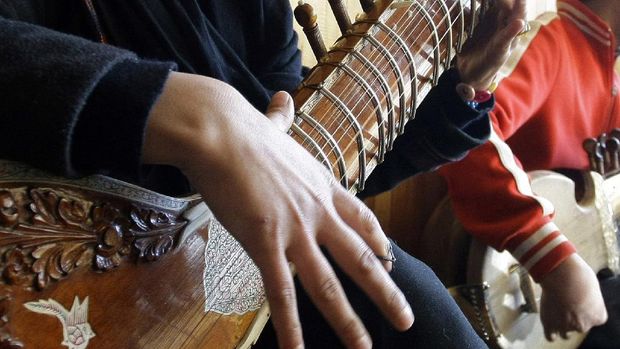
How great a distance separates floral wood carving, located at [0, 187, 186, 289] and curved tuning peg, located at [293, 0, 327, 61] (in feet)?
0.92

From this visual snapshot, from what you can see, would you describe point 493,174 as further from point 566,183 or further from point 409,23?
point 409,23

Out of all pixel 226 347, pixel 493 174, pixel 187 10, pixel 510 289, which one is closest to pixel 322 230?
pixel 226 347

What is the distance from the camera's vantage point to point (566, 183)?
1.22 metres

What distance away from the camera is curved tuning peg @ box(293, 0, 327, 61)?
0.61 m

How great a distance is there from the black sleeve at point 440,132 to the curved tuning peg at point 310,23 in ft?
0.71

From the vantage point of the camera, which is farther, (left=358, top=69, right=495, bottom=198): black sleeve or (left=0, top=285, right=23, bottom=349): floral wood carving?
(left=358, top=69, right=495, bottom=198): black sleeve

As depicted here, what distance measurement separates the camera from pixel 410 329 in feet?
1.95

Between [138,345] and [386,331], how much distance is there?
28cm

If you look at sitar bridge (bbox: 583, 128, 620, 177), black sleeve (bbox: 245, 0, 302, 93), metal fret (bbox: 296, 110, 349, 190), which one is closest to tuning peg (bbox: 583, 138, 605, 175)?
sitar bridge (bbox: 583, 128, 620, 177)

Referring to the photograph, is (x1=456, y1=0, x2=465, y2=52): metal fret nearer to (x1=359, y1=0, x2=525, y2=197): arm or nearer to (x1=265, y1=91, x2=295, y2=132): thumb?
(x1=359, y1=0, x2=525, y2=197): arm

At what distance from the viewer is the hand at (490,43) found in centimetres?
71

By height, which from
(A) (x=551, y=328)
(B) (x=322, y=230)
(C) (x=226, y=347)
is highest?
(B) (x=322, y=230)

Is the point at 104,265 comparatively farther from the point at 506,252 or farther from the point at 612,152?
the point at 612,152

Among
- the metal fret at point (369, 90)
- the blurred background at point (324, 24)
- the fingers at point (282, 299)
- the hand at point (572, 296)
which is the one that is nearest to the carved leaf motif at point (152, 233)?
the fingers at point (282, 299)
